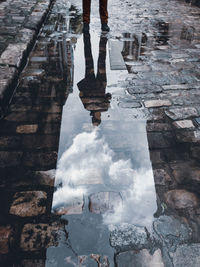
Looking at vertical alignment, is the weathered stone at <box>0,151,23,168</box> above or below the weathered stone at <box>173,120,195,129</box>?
below

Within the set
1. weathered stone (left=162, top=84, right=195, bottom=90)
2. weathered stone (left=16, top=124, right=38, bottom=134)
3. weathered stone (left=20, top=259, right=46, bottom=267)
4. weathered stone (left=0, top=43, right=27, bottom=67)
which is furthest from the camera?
weathered stone (left=0, top=43, right=27, bottom=67)

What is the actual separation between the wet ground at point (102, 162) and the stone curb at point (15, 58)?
11 centimetres

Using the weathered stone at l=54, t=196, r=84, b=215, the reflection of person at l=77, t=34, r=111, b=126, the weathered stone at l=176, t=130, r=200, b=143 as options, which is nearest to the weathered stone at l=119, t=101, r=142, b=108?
the reflection of person at l=77, t=34, r=111, b=126

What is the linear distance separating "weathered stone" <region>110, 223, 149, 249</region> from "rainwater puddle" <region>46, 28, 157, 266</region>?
0.02m

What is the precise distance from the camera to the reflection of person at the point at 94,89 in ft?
9.16

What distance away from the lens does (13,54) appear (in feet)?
12.0

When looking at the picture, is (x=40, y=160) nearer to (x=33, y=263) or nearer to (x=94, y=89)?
(x=33, y=263)

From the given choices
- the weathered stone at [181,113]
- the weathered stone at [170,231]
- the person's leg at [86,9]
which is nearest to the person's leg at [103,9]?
the person's leg at [86,9]

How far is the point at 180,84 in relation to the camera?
132 inches

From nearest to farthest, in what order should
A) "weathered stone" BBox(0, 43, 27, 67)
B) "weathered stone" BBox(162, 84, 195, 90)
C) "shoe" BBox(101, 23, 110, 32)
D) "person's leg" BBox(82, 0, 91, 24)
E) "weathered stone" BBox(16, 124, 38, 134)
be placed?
"weathered stone" BBox(16, 124, 38, 134)
"weathered stone" BBox(162, 84, 195, 90)
"weathered stone" BBox(0, 43, 27, 67)
"person's leg" BBox(82, 0, 91, 24)
"shoe" BBox(101, 23, 110, 32)

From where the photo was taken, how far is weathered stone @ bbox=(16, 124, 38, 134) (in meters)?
2.43

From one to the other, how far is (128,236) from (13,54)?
3164 millimetres

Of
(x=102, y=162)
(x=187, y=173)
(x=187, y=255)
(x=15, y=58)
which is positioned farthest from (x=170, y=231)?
(x=15, y=58)

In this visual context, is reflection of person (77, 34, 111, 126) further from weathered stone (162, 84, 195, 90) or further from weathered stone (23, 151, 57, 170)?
weathered stone (162, 84, 195, 90)
